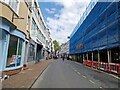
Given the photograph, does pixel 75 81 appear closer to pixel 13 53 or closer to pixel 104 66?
pixel 13 53

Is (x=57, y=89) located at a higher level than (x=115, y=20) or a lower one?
lower

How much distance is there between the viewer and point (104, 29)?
2345 centimetres

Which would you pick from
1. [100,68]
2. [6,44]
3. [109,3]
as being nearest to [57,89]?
[6,44]

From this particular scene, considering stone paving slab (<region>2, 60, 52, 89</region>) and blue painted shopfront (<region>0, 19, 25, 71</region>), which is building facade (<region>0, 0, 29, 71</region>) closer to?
blue painted shopfront (<region>0, 19, 25, 71</region>)

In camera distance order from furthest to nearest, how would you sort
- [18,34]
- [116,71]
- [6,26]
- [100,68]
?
[100,68]
[116,71]
[18,34]
[6,26]

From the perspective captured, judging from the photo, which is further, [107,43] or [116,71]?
[107,43]

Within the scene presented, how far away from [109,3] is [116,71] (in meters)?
9.77

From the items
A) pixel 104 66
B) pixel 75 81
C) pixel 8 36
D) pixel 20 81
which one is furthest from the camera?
pixel 104 66

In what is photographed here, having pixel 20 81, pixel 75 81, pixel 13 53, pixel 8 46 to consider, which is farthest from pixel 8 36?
pixel 75 81

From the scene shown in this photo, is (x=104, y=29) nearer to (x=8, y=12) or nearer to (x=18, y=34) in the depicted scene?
(x=18, y=34)

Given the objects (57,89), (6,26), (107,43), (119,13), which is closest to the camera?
(57,89)

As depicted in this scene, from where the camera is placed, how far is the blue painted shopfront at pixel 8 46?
10662 mm

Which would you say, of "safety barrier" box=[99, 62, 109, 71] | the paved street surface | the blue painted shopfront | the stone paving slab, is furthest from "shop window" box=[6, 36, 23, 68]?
"safety barrier" box=[99, 62, 109, 71]

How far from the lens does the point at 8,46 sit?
1198cm
